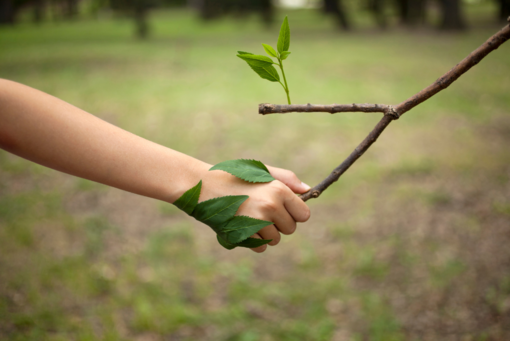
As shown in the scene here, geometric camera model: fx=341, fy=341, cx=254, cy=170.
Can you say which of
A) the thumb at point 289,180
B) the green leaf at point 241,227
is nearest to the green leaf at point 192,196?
the green leaf at point 241,227

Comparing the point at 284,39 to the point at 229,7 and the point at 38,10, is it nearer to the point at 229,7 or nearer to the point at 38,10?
the point at 38,10

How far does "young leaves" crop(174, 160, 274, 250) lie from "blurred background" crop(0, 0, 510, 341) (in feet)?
6.54

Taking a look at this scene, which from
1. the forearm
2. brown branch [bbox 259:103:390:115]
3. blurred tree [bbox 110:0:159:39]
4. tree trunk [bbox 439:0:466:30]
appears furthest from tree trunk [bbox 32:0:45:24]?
tree trunk [bbox 439:0:466:30]

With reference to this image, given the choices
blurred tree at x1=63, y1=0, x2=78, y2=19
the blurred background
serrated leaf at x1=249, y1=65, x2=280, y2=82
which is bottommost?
the blurred background

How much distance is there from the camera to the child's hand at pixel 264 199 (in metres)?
1.10

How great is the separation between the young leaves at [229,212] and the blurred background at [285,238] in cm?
199

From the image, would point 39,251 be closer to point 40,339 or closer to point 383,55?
point 40,339

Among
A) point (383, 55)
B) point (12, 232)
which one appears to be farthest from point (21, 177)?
point (383, 55)

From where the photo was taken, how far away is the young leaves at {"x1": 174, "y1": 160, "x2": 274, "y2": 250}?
40.2 inches

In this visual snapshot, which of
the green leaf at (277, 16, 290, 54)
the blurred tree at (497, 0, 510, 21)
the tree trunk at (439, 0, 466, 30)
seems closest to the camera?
the green leaf at (277, 16, 290, 54)

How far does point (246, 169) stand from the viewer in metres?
1.11

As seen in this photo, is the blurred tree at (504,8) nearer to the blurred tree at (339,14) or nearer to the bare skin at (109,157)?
the blurred tree at (339,14)

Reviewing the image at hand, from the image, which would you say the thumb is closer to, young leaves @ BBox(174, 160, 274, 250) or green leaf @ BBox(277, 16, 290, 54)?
young leaves @ BBox(174, 160, 274, 250)

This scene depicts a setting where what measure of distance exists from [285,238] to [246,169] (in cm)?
276
